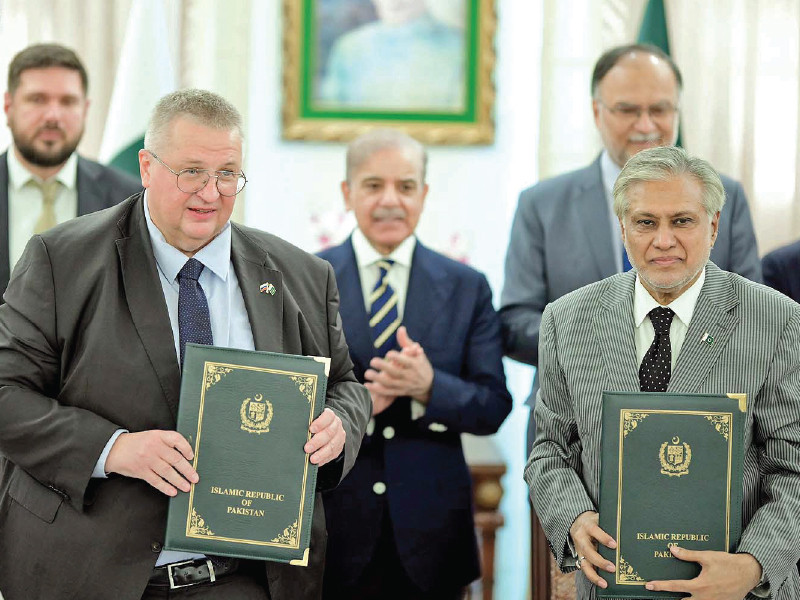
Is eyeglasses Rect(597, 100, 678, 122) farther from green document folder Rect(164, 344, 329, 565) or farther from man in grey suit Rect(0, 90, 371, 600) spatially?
green document folder Rect(164, 344, 329, 565)

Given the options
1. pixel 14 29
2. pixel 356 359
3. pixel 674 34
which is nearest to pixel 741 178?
pixel 674 34

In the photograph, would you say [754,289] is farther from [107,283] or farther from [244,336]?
[107,283]

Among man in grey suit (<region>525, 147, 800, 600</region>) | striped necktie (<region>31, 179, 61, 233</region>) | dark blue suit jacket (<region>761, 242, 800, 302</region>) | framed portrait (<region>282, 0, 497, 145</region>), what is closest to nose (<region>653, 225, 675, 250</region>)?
man in grey suit (<region>525, 147, 800, 600</region>)

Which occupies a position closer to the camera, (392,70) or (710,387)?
(710,387)

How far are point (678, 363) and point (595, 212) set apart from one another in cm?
130

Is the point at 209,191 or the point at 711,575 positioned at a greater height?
the point at 209,191

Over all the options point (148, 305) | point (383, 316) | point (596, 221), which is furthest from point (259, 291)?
point (596, 221)

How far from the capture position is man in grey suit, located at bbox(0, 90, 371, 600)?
245 cm

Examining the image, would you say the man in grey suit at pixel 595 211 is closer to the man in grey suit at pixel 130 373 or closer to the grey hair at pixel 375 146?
the grey hair at pixel 375 146

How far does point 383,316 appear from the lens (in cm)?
366

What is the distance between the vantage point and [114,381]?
2.52 metres

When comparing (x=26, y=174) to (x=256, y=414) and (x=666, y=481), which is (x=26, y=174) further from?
(x=666, y=481)

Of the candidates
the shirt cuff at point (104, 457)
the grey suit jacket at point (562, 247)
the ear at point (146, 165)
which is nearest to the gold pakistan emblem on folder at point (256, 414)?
the shirt cuff at point (104, 457)

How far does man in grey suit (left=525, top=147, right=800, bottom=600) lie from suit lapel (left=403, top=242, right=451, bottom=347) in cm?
92
